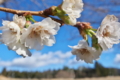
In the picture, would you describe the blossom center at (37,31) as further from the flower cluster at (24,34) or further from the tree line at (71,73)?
the tree line at (71,73)

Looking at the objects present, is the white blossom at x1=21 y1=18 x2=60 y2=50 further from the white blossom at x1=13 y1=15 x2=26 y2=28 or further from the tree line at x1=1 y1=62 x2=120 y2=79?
the tree line at x1=1 y1=62 x2=120 y2=79

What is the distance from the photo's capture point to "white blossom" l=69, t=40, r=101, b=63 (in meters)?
0.29

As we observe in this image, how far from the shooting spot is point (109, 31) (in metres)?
0.29

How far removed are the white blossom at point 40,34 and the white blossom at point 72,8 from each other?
A: 0.10ft

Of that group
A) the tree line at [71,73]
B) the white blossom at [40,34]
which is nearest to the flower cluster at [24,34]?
the white blossom at [40,34]

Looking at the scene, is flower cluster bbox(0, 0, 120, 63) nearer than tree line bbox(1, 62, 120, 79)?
Yes

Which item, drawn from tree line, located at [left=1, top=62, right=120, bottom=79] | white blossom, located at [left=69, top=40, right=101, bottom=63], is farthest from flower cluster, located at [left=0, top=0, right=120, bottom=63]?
tree line, located at [left=1, top=62, right=120, bottom=79]

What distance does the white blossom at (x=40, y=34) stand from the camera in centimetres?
26

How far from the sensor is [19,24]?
0.28 meters

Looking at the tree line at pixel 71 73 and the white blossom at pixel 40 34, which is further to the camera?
the tree line at pixel 71 73

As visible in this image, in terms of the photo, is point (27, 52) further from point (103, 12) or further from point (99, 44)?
point (103, 12)

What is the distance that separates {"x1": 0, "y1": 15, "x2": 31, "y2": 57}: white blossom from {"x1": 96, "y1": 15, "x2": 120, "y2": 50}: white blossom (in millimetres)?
115

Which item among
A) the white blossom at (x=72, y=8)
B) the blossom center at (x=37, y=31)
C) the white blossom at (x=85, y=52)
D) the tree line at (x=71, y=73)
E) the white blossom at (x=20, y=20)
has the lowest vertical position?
the white blossom at (x=85, y=52)

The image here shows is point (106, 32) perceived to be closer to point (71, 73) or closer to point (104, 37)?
point (104, 37)
